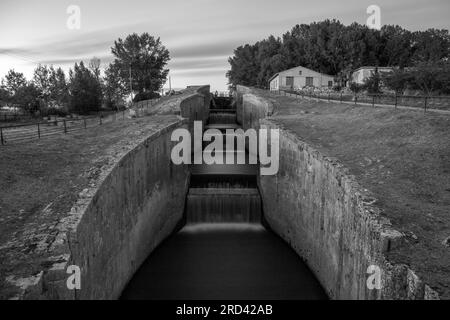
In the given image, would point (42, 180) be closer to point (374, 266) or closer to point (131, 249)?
point (131, 249)

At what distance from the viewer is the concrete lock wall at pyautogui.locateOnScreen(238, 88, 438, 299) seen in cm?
890

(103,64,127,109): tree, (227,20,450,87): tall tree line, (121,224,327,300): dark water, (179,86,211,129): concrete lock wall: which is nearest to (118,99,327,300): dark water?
(121,224,327,300): dark water

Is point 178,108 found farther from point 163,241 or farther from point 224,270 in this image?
point 224,270

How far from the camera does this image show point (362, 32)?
69.4m

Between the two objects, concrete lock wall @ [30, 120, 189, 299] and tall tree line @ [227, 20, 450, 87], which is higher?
tall tree line @ [227, 20, 450, 87]

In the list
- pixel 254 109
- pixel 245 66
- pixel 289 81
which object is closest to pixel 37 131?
pixel 254 109

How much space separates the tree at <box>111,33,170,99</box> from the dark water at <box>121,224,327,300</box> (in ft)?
168

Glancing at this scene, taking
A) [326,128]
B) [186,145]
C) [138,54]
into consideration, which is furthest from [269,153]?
[138,54]

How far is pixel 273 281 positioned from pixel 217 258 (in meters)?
2.97

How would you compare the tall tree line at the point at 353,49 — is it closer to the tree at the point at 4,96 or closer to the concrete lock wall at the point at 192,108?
the concrete lock wall at the point at 192,108

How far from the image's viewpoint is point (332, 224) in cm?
1340

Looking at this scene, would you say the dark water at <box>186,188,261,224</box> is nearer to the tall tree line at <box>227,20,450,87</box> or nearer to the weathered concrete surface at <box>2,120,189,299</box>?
the weathered concrete surface at <box>2,120,189,299</box>

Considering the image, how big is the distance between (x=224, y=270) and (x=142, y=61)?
58.0 meters

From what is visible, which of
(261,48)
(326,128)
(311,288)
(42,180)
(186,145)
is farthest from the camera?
(261,48)
